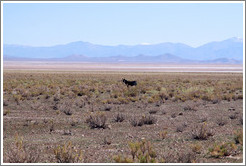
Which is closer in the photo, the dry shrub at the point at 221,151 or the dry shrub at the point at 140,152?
the dry shrub at the point at 140,152

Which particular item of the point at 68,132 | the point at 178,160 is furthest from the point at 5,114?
the point at 178,160

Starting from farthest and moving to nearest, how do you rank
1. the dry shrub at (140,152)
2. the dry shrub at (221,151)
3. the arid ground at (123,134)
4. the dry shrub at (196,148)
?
the dry shrub at (196,148)
the dry shrub at (221,151)
the arid ground at (123,134)
the dry shrub at (140,152)

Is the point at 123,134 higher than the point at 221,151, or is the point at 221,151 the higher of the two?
the point at 221,151

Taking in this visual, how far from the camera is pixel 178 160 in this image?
28.2 feet

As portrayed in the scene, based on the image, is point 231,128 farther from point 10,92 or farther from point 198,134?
point 10,92

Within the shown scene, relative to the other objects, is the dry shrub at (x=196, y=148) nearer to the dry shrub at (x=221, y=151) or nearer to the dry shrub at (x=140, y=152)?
the dry shrub at (x=221, y=151)

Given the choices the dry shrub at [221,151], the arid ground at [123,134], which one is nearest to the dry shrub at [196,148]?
the arid ground at [123,134]

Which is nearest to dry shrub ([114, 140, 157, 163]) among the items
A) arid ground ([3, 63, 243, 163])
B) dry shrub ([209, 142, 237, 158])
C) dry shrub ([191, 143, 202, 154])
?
arid ground ([3, 63, 243, 163])

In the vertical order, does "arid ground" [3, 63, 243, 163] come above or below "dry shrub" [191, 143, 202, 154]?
below

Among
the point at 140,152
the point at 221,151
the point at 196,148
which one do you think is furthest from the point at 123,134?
the point at 221,151

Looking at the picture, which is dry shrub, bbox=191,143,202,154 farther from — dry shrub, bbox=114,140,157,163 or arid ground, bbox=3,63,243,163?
dry shrub, bbox=114,140,157,163

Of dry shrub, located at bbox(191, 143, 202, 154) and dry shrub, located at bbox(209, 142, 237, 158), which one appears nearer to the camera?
dry shrub, located at bbox(209, 142, 237, 158)

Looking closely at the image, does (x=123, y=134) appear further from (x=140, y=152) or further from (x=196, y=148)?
(x=140, y=152)

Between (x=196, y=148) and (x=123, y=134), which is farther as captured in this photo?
(x=123, y=134)
